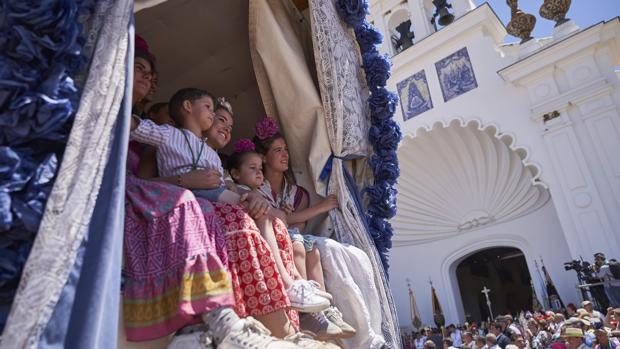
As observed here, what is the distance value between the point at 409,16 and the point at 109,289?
9.95 m

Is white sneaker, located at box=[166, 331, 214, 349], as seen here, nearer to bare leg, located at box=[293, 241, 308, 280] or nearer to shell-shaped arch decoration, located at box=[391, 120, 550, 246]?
bare leg, located at box=[293, 241, 308, 280]

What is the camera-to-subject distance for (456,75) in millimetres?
8492

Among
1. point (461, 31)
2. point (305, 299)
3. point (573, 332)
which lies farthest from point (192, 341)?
point (461, 31)

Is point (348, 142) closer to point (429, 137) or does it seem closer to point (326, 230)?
point (326, 230)

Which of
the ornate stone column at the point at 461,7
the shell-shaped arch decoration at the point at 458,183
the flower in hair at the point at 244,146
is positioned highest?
the ornate stone column at the point at 461,7

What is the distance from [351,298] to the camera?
1616 mm

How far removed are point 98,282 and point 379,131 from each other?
1584 millimetres

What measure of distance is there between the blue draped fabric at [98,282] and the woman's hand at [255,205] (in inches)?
20.6

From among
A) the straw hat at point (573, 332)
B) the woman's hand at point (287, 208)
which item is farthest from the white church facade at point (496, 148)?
the woman's hand at point (287, 208)

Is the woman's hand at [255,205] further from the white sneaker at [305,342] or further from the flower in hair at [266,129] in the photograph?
the flower in hair at [266,129]

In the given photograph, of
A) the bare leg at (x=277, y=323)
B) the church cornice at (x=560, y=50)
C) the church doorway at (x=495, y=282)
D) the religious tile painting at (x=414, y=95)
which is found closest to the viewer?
the bare leg at (x=277, y=323)

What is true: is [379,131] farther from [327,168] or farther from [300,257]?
[300,257]

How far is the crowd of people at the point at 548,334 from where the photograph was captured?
370cm

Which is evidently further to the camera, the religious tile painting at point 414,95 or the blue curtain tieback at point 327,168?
the religious tile painting at point 414,95
